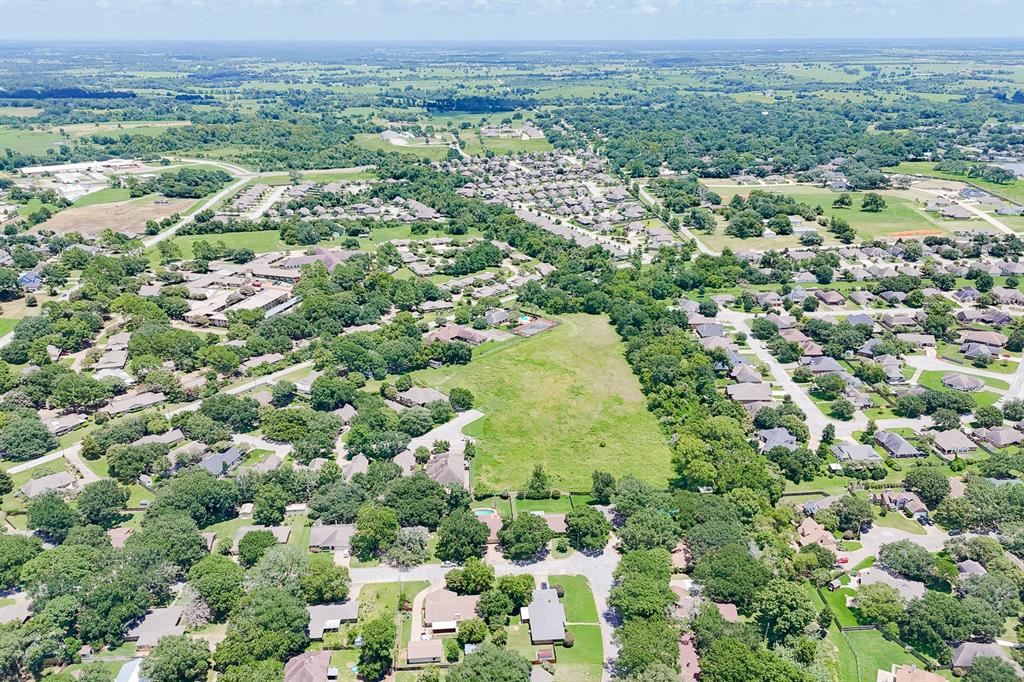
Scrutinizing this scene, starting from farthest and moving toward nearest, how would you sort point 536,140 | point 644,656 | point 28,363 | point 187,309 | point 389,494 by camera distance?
point 536,140
point 187,309
point 28,363
point 389,494
point 644,656

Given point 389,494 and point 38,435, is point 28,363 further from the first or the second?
point 389,494

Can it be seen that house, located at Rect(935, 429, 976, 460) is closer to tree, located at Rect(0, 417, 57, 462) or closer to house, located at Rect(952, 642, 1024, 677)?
house, located at Rect(952, 642, 1024, 677)

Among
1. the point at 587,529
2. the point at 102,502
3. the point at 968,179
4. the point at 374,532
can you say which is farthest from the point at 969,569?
the point at 968,179

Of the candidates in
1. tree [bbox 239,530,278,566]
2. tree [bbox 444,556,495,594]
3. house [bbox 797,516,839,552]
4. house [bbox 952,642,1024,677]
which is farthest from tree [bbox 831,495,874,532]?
tree [bbox 239,530,278,566]

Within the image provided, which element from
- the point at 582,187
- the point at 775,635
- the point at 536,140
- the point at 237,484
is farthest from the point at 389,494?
the point at 536,140

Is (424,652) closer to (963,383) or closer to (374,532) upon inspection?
(374,532)

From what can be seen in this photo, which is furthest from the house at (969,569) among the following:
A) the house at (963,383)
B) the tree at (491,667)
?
the house at (963,383)
